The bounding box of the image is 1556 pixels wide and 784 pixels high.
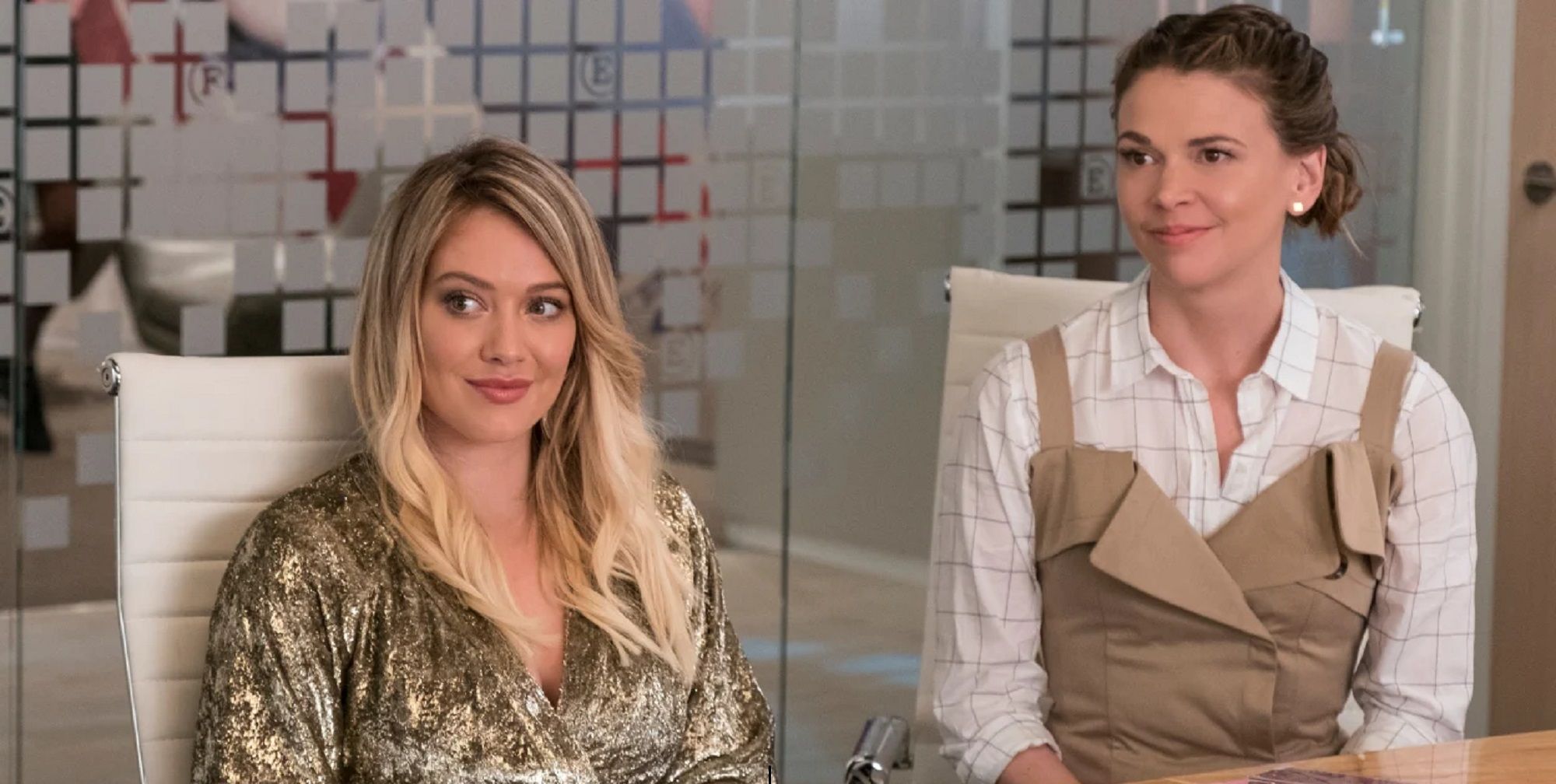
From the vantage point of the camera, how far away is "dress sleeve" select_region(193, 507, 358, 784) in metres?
1.72

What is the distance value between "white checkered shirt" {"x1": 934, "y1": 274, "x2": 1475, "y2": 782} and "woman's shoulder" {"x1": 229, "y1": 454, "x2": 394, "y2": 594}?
0.66 meters

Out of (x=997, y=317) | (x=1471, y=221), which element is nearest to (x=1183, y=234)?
(x=997, y=317)

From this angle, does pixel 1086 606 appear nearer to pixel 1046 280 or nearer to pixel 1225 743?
pixel 1225 743

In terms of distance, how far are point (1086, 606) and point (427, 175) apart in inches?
32.4

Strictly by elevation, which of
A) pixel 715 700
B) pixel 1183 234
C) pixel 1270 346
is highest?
pixel 1183 234

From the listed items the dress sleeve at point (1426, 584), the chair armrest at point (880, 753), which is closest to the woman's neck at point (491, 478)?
the chair armrest at point (880, 753)

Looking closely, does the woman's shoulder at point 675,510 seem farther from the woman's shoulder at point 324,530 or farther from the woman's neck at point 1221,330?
the woman's neck at point 1221,330

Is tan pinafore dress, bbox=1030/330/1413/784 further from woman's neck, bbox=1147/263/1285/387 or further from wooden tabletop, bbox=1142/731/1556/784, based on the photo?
wooden tabletop, bbox=1142/731/1556/784

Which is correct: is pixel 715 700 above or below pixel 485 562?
below

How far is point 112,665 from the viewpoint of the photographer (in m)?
3.17

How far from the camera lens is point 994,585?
2.16 m

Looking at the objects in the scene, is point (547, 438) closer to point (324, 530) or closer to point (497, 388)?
point (497, 388)

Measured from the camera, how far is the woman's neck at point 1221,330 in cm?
216

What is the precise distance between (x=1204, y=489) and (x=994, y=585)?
243 mm
